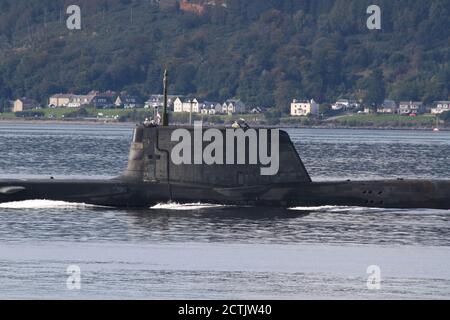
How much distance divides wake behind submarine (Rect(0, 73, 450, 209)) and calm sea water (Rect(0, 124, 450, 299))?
0.35 meters

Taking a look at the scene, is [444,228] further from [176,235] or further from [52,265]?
[52,265]

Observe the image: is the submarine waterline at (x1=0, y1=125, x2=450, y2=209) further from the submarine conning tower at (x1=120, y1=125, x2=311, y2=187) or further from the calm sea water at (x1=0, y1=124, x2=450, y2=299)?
the calm sea water at (x1=0, y1=124, x2=450, y2=299)

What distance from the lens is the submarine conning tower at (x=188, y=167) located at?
1683 inches

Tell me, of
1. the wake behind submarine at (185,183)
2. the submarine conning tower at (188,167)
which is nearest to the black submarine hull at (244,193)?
the wake behind submarine at (185,183)

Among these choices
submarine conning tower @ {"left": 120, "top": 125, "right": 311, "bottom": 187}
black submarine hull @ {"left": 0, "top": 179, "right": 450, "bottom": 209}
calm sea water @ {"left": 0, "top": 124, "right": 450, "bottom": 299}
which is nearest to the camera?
calm sea water @ {"left": 0, "top": 124, "right": 450, "bottom": 299}

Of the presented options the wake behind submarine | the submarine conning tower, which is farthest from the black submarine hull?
the submarine conning tower

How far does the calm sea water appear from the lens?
1158 inches

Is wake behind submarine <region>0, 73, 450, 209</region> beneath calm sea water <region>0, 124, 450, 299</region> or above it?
above

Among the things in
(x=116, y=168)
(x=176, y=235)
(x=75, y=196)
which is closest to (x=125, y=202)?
(x=75, y=196)

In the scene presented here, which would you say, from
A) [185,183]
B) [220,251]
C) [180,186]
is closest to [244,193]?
[185,183]

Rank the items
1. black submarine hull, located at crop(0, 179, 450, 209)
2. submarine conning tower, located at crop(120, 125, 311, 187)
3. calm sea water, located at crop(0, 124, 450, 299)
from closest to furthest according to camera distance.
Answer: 1. calm sea water, located at crop(0, 124, 450, 299)
2. submarine conning tower, located at crop(120, 125, 311, 187)
3. black submarine hull, located at crop(0, 179, 450, 209)

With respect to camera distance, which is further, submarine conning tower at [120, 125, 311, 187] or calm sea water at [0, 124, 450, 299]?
submarine conning tower at [120, 125, 311, 187]

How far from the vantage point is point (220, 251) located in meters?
34.8

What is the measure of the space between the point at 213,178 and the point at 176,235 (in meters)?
5.94
